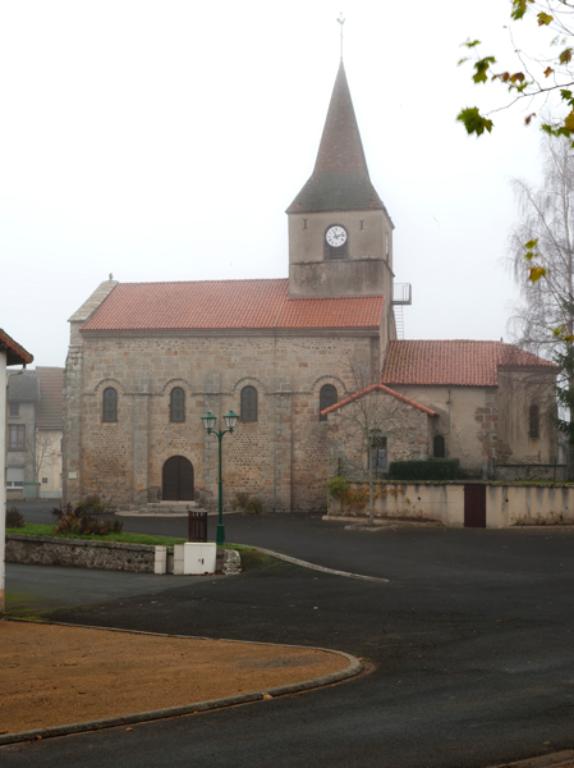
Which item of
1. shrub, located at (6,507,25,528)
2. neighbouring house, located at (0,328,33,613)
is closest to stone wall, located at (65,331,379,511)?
shrub, located at (6,507,25,528)

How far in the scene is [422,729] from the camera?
9.77 metres

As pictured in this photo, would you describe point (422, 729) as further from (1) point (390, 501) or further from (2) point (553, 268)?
(2) point (553, 268)

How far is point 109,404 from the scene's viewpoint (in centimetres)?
4619

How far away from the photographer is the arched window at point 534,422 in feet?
142

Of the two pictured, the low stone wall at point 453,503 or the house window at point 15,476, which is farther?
the house window at point 15,476

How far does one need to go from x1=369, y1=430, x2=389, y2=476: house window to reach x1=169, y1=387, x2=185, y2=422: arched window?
9.54 meters

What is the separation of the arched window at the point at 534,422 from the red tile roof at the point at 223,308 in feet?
23.4

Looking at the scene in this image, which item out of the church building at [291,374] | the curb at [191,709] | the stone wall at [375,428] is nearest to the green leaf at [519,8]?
the curb at [191,709]

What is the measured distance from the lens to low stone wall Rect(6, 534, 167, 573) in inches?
1033

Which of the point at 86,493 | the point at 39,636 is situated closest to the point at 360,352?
the point at 86,493

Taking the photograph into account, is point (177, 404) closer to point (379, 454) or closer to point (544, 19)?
point (379, 454)

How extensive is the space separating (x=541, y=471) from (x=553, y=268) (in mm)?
8065

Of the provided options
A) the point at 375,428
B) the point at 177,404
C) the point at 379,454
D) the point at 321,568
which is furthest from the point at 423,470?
the point at 321,568

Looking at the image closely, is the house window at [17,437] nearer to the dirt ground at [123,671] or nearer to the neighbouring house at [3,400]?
the neighbouring house at [3,400]
